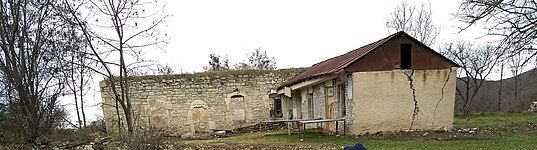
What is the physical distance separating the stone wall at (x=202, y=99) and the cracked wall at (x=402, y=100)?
1028 cm

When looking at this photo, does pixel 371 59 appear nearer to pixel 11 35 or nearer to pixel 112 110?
pixel 11 35

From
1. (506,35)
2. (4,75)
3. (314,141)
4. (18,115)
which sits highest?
(506,35)

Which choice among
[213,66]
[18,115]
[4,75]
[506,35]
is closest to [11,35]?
[4,75]

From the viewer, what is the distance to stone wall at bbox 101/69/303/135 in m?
25.2

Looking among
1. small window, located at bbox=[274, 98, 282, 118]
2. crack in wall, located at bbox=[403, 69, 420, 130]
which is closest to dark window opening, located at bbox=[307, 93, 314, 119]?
crack in wall, located at bbox=[403, 69, 420, 130]

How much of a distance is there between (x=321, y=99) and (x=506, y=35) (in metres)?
7.67

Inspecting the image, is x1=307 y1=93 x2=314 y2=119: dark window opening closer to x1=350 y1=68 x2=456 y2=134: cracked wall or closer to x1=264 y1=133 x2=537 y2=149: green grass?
x1=350 y1=68 x2=456 y2=134: cracked wall

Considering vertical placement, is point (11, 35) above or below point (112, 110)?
above

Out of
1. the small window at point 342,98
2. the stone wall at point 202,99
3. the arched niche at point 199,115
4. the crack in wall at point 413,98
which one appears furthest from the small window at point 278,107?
the crack in wall at point 413,98

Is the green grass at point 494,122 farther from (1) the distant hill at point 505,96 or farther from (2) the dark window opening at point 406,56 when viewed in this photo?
(1) the distant hill at point 505,96

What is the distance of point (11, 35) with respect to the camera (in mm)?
12820

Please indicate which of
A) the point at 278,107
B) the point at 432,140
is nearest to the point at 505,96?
the point at 278,107

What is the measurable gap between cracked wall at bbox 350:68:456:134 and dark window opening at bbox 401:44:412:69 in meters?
0.23

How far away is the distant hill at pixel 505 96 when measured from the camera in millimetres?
30719
